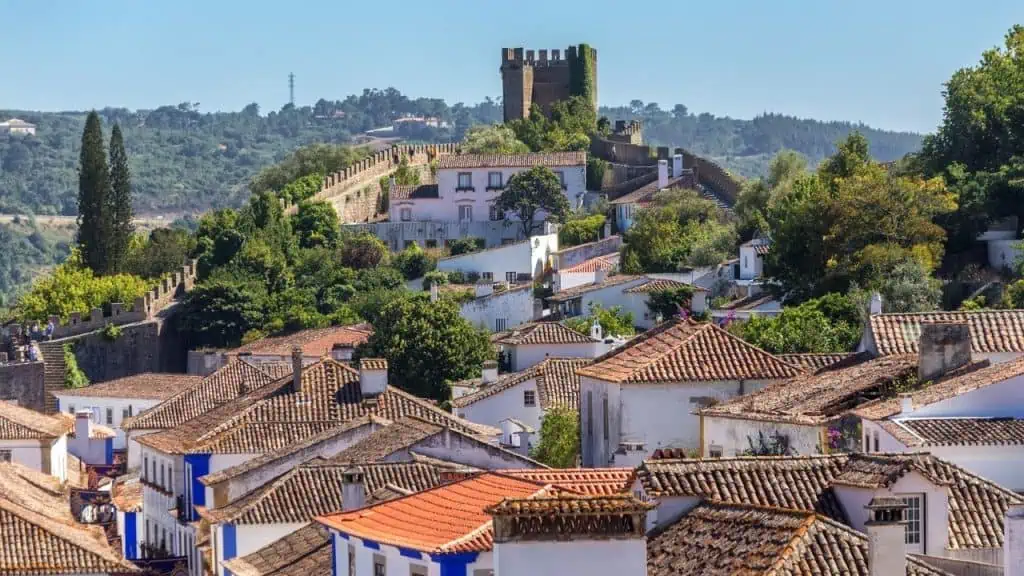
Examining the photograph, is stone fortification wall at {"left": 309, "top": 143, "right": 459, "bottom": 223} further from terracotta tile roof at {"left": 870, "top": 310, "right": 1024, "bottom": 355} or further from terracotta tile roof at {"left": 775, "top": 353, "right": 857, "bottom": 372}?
terracotta tile roof at {"left": 870, "top": 310, "right": 1024, "bottom": 355}

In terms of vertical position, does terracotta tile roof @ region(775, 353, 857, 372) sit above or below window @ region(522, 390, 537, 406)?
above

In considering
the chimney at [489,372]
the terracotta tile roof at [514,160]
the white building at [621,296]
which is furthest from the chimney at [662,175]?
the chimney at [489,372]

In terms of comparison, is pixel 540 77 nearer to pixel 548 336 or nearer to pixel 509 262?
pixel 509 262

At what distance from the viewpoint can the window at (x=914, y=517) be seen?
25844 millimetres

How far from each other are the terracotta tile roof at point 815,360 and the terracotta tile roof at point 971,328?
1.16 metres

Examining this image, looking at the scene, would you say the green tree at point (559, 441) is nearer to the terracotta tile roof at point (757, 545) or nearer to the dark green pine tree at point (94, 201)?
the terracotta tile roof at point (757, 545)

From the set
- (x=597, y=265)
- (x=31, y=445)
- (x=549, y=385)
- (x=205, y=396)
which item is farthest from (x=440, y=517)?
(x=597, y=265)

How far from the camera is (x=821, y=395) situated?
38.9 meters

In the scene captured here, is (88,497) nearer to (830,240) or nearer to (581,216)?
(830,240)

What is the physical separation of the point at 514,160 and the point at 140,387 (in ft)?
85.7

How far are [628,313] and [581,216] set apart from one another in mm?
28796

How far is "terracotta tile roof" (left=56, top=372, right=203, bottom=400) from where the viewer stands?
285 feet

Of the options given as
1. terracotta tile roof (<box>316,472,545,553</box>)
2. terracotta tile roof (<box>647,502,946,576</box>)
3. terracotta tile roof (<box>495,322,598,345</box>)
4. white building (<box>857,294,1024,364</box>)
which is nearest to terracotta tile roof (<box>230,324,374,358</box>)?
terracotta tile roof (<box>495,322,598,345</box>)

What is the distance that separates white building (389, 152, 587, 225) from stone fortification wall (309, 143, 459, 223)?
7.17 ft
